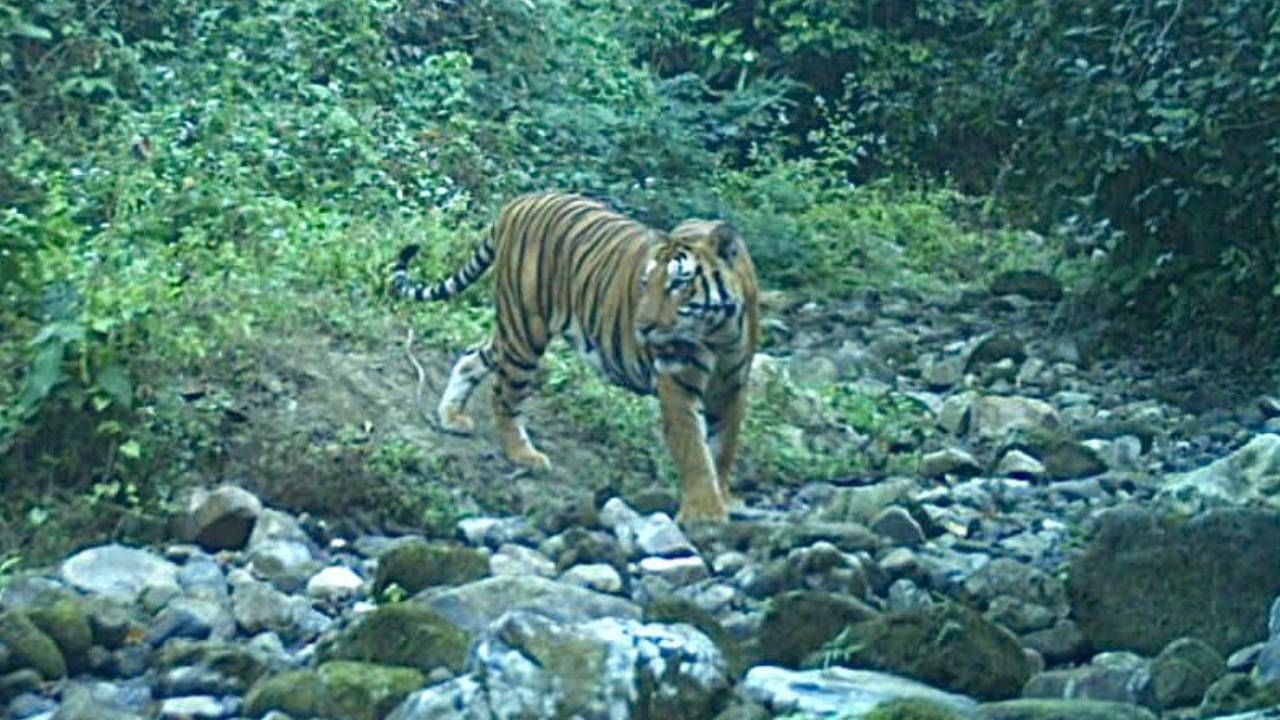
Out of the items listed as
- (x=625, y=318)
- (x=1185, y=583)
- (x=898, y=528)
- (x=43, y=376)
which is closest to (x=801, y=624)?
(x=1185, y=583)

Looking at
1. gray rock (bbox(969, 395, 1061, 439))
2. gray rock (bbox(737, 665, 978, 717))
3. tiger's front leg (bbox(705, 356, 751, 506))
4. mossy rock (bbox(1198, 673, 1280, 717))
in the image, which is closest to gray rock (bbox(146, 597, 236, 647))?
gray rock (bbox(737, 665, 978, 717))

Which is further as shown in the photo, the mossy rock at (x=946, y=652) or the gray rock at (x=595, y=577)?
the gray rock at (x=595, y=577)

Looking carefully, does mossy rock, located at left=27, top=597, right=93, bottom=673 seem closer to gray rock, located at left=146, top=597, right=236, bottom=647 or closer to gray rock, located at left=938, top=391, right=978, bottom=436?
gray rock, located at left=146, top=597, right=236, bottom=647

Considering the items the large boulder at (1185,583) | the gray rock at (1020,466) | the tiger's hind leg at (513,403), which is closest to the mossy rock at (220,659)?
the large boulder at (1185,583)

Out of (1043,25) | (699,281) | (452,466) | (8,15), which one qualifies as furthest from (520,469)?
(8,15)

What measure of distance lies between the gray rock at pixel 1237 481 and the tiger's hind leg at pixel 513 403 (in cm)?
236

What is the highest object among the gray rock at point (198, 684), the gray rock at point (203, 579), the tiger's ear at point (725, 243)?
the tiger's ear at point (725, 243)

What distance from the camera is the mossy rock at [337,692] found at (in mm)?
6742

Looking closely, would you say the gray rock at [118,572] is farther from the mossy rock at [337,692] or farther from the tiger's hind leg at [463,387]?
the tiger's hind leg at [463,387]

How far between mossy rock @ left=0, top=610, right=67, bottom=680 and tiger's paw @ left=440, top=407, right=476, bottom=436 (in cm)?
324

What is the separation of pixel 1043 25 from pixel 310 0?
4514mm

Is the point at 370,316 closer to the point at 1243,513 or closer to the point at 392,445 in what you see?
the point at 392,445

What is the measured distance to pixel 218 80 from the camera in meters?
14.7

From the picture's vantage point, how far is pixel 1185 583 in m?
7.63
